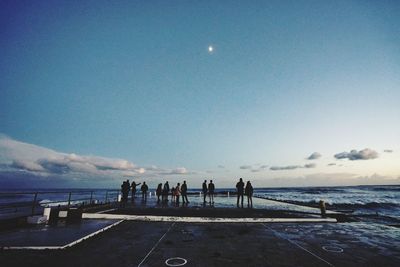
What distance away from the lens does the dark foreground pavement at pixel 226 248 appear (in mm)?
6320

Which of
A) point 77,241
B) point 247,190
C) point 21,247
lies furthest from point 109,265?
Result: point 247,190

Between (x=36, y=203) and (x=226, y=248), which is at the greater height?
(x=36, y=203)

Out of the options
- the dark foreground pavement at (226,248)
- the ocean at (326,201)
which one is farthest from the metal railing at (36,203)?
the dark foreground pavement at (226,248)

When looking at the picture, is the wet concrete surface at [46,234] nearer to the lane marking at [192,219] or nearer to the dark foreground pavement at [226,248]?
the dark foreground pavement at [226,248]

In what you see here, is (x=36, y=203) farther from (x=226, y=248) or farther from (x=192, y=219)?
(x=226, y=248)

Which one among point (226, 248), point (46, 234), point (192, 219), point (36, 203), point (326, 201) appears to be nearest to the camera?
point (226, 248)

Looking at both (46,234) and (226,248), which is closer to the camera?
(226,248)

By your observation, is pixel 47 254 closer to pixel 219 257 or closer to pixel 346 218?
pixel 219 257

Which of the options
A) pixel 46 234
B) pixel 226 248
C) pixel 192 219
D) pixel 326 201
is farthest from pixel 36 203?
pixel 326 201

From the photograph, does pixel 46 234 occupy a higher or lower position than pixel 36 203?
lower

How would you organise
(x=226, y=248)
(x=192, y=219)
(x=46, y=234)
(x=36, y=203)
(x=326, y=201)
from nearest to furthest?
(x=226, y=248) < (x=46, y=234) < (x=192, y=219) < (x=36, y=203) < (x=326, y=201)

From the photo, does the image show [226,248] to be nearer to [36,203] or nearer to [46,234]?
[46,234]

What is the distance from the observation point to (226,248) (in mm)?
7594

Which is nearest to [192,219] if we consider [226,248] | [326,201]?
[226,248]
